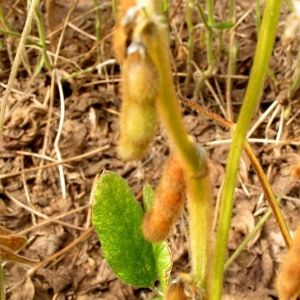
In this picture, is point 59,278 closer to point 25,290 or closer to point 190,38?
point 25,290

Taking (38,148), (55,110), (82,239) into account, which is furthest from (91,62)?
(82,239)

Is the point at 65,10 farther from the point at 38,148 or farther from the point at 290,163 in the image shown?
the point at 290,163

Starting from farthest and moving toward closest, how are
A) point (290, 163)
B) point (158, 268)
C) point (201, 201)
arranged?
point (290, 163), point (158, 268), point (201, 201)

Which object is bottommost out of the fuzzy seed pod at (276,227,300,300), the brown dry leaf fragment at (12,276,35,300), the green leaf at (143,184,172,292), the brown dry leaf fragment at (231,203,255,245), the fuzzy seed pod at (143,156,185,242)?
the brown dry leaf fragment at (12,276,35,300)

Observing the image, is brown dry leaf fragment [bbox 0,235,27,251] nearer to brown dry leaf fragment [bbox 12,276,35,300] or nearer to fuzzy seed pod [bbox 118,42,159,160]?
fuzzy seed pod [bbox 118,42,159,160]

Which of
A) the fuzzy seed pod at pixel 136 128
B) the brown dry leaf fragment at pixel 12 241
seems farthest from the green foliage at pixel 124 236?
the fuzzy seed pod at pixel 136 128

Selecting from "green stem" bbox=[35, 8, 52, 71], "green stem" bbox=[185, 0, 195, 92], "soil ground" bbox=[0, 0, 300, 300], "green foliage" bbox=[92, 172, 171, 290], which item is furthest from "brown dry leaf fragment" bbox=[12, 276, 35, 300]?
"green stem" bbox=[185, 0, 195, 92]

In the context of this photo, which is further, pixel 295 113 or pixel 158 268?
pixel 295 113
